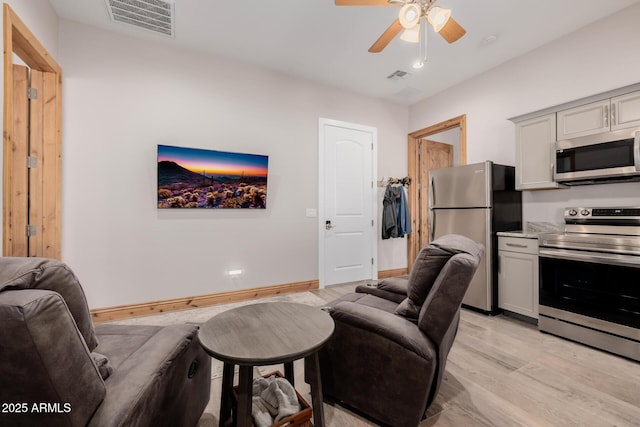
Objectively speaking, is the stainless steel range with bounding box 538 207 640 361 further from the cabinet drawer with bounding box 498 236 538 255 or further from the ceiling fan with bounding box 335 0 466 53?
the ceiling fan with bounding box 335 0 466 53

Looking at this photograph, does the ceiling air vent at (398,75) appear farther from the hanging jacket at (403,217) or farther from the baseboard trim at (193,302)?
the baseboard trim at (193,302)

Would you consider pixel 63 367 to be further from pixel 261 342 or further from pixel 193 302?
pixel 193 302

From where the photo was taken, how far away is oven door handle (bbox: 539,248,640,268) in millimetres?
2119

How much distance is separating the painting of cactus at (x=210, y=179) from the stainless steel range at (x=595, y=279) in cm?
311

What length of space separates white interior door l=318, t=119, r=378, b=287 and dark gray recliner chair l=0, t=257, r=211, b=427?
298 centimetres

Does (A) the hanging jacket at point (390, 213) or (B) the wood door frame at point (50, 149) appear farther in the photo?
(A) the hanging jacket at point (390, 213)

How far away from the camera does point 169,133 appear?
309 centimetres

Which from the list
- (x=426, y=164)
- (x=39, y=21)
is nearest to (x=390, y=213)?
(x=426, y=164)

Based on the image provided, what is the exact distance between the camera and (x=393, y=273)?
181 inches

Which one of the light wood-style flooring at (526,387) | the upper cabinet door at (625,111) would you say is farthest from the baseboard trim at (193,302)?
the upper cabinet door at (625,111)

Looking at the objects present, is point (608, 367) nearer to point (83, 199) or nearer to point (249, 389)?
point (249, 389)

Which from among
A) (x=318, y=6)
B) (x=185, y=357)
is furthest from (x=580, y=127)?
(x=185, y=357)

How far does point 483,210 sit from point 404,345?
2321 millimetres

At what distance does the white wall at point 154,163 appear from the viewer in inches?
108
